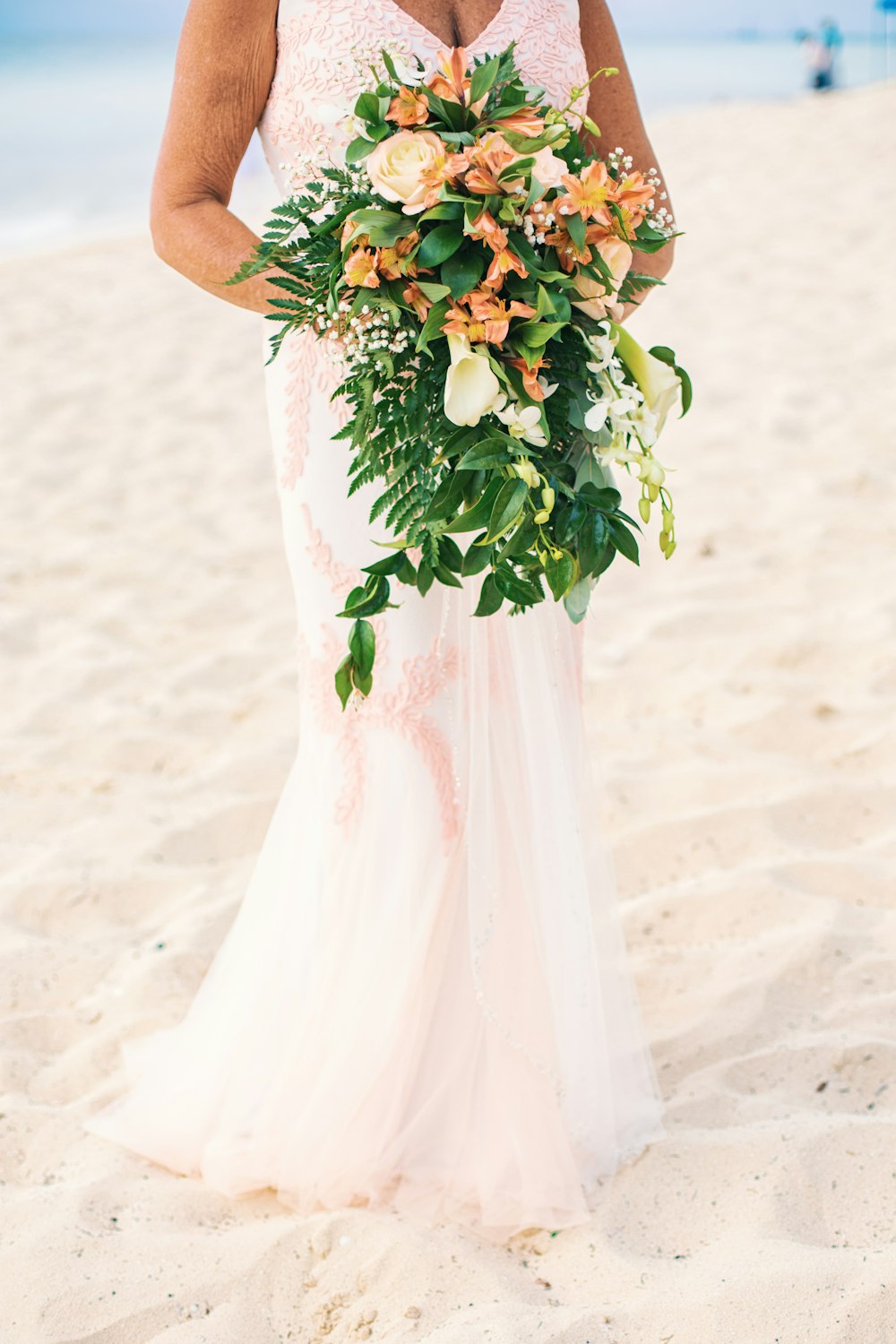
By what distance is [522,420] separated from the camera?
1698 mm

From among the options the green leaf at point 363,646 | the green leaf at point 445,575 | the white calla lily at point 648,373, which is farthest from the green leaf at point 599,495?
the green leaf at point 363,646

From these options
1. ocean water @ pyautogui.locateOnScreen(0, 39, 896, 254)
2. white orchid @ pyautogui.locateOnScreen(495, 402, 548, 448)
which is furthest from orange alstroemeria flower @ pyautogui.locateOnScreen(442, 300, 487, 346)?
ocean water @ pyautogui.locateOnScreen(0, 39, 896, 254)

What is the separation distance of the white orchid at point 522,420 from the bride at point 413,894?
47 centimetres

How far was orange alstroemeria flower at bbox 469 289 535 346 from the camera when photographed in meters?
1.66

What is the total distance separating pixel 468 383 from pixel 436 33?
2.45 ft

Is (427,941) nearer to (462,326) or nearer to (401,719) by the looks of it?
(401,719)

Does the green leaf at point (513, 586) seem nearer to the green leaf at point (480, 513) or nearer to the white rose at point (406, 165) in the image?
the green leaf at point (480, 513)

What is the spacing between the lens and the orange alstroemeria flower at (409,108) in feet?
5.44

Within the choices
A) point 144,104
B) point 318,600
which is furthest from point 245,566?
point 144,104

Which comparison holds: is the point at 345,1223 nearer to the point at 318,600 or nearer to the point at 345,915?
the point at 345,915

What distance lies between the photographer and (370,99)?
5.43 ft

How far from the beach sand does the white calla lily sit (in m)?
1.35

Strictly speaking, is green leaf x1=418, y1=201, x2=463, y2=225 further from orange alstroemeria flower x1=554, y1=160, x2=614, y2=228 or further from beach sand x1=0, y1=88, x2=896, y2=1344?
beach sand x1=0, y1=88, x2=896, y2=1344

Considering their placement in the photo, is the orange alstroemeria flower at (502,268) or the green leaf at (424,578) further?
→ the green leaf at (424,578)
